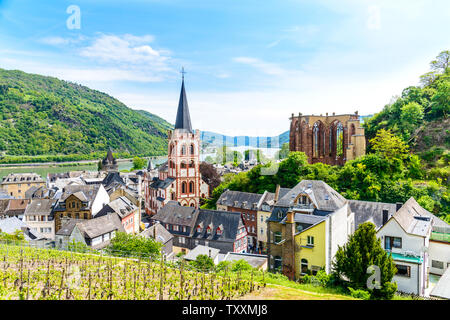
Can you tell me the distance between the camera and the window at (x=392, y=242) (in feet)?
57.1

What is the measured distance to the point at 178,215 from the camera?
100 ft

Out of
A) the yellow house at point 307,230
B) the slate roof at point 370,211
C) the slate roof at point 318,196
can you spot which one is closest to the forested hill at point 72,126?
the slate roof at point 370,211

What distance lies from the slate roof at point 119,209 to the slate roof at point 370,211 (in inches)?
843

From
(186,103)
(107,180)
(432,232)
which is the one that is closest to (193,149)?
(186,103)

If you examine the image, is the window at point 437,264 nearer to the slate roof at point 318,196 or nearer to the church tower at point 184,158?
the slate roof at point 318,196

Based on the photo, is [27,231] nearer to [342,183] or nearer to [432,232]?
[342,183]

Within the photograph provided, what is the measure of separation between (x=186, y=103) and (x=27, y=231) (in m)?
26.2

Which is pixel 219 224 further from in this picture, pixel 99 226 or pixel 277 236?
pixel 99 226

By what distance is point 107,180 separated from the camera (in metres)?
54.6

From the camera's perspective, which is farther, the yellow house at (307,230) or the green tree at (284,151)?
the green tree at (284,151)

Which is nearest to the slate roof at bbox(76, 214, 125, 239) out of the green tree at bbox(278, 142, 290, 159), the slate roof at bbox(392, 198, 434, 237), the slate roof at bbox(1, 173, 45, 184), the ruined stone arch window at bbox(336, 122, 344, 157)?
the slate roof at bbox(392, 198, 434, 237)

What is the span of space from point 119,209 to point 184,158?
1558cm

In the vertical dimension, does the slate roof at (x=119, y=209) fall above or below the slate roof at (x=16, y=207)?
above

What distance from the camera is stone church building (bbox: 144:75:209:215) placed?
42.9m
